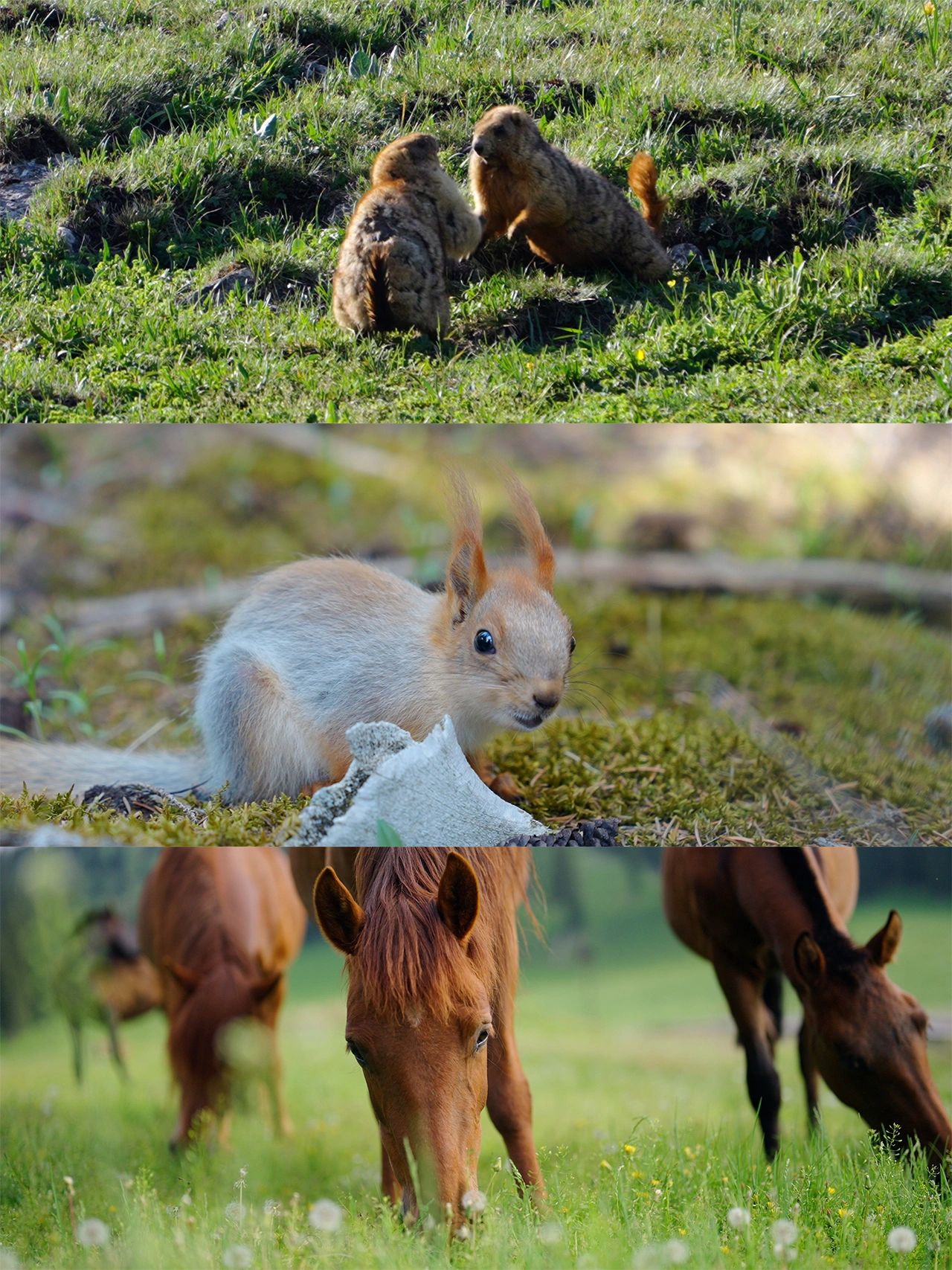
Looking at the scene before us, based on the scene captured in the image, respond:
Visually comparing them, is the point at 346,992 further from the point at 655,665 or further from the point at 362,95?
the point at 362,95

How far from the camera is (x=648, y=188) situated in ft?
20.2

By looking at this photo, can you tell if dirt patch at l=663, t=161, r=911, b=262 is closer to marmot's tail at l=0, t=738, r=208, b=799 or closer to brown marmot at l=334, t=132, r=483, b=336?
brown marmot at l=334, t=132, r=483, b=336

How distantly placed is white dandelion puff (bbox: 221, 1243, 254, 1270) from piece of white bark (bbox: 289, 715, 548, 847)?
1.16 metres

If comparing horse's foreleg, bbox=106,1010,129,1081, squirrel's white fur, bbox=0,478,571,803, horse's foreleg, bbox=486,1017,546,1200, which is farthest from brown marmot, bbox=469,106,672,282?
horse's foreleg, bbox=106,1010,129,1081

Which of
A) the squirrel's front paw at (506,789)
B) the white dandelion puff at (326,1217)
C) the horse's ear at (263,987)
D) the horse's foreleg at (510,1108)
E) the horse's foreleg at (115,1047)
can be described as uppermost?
the squirrel's front paw at (506,789)

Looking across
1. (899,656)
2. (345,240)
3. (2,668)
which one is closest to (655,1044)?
(899,656)

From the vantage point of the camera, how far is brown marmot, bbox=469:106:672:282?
5.87 m

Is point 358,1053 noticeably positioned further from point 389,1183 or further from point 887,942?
point 887,942

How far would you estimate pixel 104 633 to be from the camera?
6246 mm

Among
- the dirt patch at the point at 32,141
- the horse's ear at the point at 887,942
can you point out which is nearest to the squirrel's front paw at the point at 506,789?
the horse's ear at the point at 887,942

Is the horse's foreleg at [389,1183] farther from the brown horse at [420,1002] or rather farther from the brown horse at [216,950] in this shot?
the brown horse at [216,950]

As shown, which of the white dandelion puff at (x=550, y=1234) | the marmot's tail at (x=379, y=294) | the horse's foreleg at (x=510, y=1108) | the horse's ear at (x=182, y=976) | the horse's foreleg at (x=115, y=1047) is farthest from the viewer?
the marmot's tail at (x=379, y=294)

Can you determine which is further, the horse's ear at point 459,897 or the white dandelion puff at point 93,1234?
the white dandelion puff at point 93,1234

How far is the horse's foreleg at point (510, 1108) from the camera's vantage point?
11.7ft
